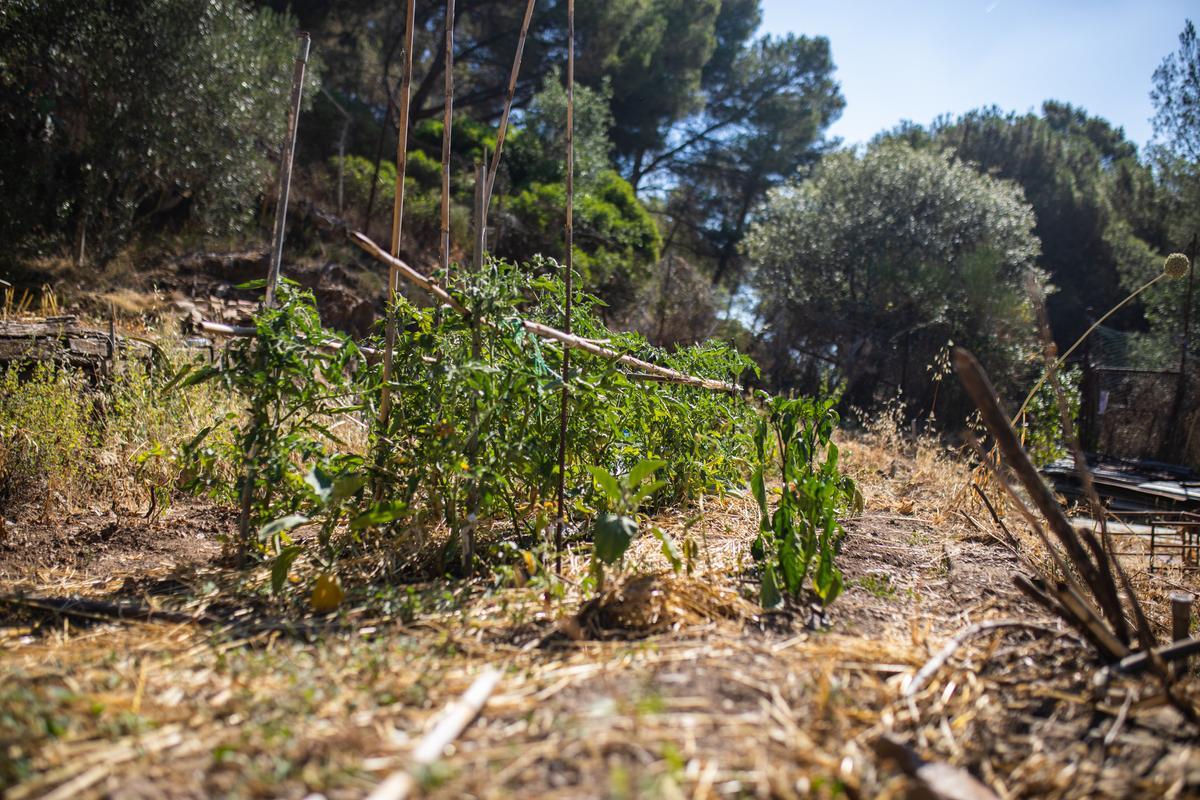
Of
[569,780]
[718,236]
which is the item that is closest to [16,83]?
[569,780]

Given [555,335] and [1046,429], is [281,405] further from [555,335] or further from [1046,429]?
[1046,429]

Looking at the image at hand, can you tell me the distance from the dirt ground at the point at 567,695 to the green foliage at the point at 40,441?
85 cm

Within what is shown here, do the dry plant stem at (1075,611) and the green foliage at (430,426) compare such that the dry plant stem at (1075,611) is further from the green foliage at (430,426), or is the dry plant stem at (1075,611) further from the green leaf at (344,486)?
the green leaf at (344,486)

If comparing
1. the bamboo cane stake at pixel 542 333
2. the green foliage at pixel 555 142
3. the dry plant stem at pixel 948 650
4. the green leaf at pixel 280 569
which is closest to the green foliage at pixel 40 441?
the bamboo cane stake at pixel 542 333

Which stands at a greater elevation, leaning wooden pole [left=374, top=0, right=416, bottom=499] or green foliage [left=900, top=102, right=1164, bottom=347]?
green foliage [left=900, top=102, right=1164, bottom=347]

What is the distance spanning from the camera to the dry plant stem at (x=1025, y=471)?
136 centimetres

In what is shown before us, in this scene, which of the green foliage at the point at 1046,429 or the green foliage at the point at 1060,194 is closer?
the green foliage at the point at 1046,429

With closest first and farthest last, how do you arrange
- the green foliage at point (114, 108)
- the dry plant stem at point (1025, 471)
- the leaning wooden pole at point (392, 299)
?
the dry plant stem at point (1025, 471), the leaning wooden pole at point (392, 299), the green foliage at point (114, 108)

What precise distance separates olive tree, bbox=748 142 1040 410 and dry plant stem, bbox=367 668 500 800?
10497 mm

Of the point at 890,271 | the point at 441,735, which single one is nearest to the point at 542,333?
the point at 441,735

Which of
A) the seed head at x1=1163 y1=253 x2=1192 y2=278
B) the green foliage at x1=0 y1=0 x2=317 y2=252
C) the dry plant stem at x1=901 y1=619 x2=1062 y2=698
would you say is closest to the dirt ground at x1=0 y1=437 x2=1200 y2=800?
the dry plant stem at x1=901 y1=619 x2=1062 y2=698

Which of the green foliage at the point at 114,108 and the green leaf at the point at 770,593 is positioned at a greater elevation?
the green foliage at the point at 114,108

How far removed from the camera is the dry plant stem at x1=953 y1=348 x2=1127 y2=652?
1363 mm

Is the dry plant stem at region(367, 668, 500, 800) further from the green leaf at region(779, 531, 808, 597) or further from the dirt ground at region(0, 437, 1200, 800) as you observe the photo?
the green leaf at region(779, 531, 808, 597)
